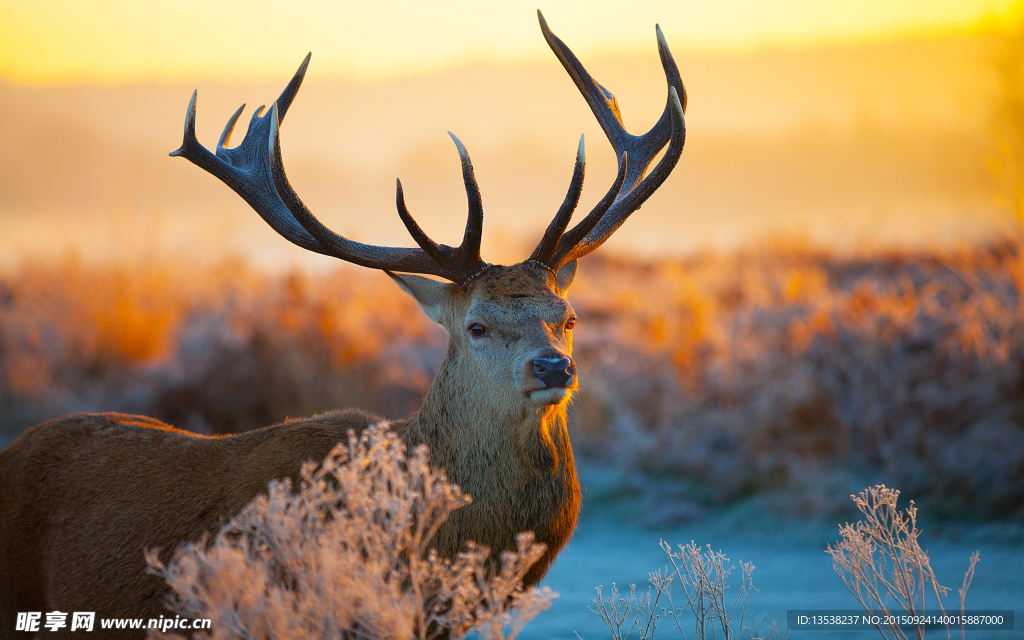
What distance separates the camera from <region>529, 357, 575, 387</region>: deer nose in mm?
3574

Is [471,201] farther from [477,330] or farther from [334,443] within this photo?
[334,443]

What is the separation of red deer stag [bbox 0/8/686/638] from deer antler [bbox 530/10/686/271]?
1cm

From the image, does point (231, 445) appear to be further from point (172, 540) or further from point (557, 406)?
point (557, 406)

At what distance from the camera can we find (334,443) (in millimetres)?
3977

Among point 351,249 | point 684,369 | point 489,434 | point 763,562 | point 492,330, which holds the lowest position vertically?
point 763,562

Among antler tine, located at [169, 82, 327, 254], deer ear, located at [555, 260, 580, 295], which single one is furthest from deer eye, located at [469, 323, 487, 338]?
antler tine, located at [169, 82, 327, 254]

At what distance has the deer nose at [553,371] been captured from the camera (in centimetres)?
357

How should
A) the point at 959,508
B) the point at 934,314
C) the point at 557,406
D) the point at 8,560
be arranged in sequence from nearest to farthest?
the point at 557,406 → the point at 8,560 → the point at 959,508 → the point at 934,314

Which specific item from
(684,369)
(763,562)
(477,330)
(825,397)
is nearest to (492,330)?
(477,330)

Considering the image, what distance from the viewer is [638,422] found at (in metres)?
8.82

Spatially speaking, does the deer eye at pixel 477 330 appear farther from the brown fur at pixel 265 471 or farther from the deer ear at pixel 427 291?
the deer ear at pixel 427 291

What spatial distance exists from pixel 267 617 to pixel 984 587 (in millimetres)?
5184

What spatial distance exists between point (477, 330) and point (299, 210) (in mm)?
1176

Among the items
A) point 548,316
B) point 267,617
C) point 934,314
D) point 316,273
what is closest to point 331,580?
point 267,617
